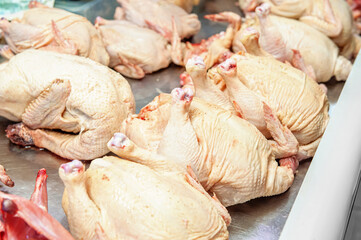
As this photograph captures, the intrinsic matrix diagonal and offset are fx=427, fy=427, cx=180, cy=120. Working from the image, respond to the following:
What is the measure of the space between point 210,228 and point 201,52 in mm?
2006

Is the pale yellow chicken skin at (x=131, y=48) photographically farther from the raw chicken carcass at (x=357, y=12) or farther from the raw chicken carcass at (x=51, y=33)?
the raw chicken carcass at (x=357, y=12)

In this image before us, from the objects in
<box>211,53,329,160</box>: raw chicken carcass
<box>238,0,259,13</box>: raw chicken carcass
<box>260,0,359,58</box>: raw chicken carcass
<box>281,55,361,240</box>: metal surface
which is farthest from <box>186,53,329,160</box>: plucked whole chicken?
<box>238,0,259,13</box>: raw chicken carcass

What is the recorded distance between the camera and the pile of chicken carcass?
5.05 feet

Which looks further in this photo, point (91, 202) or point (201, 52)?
point (201, 52)

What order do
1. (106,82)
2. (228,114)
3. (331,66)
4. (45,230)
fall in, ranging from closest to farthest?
1. (45,230)
2. (228,114)
3. (106,82)
4. (331,66)

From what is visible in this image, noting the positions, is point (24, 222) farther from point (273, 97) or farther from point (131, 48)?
point (131, 48)

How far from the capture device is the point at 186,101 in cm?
190

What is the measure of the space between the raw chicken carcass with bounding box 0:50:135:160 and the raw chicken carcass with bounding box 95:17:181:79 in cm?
80

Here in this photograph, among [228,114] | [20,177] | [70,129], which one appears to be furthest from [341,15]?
[20,177]

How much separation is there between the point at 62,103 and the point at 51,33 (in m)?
0.80

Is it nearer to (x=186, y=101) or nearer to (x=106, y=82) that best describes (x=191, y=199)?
(x=186, y=101)

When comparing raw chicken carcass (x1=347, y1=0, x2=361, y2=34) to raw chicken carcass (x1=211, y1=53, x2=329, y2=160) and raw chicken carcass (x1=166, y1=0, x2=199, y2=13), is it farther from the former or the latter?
raw chicken carcass (x1=211, y1=53, x2=329, y2=160)

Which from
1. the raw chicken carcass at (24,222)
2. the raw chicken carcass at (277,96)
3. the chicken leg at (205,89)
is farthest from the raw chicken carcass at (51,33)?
the raw chicken carcass at (24,222)

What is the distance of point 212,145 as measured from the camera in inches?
76.4
